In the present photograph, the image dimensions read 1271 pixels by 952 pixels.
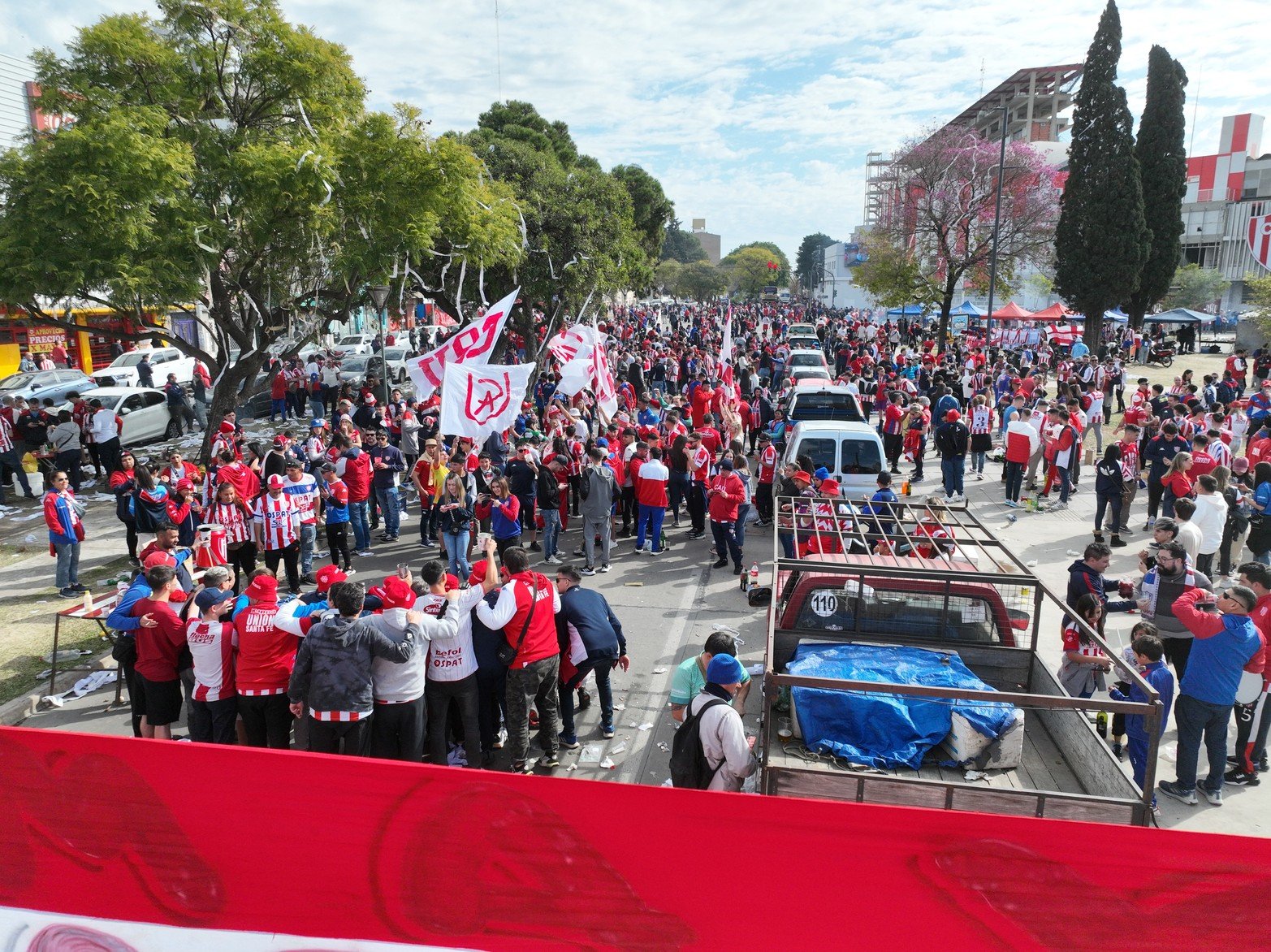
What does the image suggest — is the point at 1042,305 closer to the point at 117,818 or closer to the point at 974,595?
the point at 974,595

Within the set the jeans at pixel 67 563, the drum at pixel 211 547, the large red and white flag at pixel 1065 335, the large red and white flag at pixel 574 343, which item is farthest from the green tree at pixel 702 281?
the drum at pixel 211 547

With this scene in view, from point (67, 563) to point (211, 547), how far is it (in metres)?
2.83

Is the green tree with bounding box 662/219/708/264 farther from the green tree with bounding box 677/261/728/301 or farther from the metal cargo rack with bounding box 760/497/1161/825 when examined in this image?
the metal cargo rack with bounding box 760/497/1161/825

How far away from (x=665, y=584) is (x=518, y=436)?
5.02m

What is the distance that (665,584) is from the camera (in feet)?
36.6

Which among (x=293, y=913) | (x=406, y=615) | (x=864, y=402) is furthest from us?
(x=864, y=402)

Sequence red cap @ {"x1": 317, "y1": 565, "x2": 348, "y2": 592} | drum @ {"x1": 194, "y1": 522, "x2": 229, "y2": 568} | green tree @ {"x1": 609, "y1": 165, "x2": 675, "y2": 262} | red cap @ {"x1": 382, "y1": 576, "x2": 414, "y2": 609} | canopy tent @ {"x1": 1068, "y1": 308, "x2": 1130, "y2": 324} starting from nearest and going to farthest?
red cap @ {"x1": 382, "y1": 576, "x2": 414, "y2": 609} → red cap @ {"x1": 317, "y1": 565, "x2": 348, "y2": 592} → drum @ {"x1": 194, "y1": 522, "x2": 229, "y2": 568} → canopy tent @ {"x1": 1068, "y1": 308, "x2": 1130, "y2": 324} → green tree @ {"x1": 609, "y1": 165, "x2": 675, "y2": 262}

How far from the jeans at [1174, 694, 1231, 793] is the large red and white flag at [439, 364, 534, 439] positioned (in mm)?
7685

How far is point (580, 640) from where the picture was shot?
22.2 ft

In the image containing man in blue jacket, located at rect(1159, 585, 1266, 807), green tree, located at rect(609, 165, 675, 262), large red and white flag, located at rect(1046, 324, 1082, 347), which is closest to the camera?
man in blue jacket, located at rect(1159, 585, 1266, 807)

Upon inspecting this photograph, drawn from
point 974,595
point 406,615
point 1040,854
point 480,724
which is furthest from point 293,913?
point 974,595

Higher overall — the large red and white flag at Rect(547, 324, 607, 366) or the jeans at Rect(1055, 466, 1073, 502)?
the large red and white flag at Rect(547, 324, 607, 366)

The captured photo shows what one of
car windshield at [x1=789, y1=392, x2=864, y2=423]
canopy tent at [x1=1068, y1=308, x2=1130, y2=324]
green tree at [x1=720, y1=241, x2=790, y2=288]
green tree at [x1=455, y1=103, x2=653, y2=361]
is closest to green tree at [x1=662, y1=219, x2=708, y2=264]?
green tree at [x1=720, y1=241, x2=790, y2=288]

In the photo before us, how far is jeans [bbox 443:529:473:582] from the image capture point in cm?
1086
